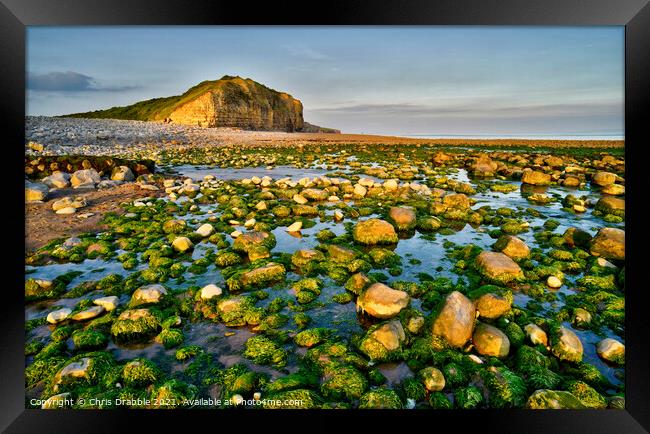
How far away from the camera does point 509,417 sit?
2.54m

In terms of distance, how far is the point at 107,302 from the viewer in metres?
4.38

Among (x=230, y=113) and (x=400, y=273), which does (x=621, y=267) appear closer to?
(x=400, y=273)

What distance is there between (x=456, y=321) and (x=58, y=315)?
14.9ft

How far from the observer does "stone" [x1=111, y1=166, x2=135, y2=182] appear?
11.4 m

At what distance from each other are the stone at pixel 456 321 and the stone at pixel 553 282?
2085 millimetres

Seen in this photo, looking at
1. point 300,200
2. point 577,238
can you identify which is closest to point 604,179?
point 577,238

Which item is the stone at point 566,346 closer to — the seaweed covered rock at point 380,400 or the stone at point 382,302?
the stone at point 382,302

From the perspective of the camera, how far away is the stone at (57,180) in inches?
385

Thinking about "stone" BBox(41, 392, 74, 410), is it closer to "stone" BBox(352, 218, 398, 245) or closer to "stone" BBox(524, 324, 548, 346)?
"stone" BBox(524, 324, 548, 346)

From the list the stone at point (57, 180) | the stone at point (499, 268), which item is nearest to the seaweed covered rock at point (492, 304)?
the stone at point (499, 268)

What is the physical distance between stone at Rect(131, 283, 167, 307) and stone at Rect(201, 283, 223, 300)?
505 mm

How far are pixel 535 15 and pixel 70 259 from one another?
699cm

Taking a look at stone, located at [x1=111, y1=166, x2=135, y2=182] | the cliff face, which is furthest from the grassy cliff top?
stone, located at [x1=111, y1=166, x2=135, y2=182]
